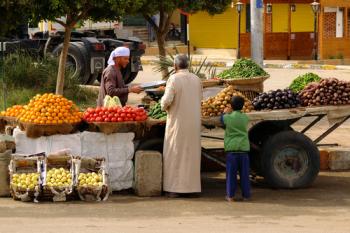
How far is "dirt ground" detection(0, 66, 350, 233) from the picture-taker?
368 inches

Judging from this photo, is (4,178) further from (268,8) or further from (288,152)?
(268,8)

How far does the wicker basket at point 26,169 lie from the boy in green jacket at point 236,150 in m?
2.11

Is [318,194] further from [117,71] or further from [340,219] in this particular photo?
[117,71]

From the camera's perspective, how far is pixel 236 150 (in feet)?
36.1

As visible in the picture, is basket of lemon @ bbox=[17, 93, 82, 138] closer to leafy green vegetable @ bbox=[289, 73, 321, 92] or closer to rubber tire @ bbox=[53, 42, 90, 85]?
leafy green vegetable @ bbox=[289, 73, 321, 92]

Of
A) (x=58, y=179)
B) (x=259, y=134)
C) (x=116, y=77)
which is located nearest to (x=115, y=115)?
(x=116, y=77)

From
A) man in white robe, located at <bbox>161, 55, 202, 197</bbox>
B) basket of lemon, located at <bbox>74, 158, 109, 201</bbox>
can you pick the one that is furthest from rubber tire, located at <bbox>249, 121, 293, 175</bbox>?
basket of lemon, located at <bbox>74, 158, 109, 201</bbox>

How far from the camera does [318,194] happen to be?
37.7ft

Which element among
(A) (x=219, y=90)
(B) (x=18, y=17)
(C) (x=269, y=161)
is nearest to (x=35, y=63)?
(B) (x=18, y=17)

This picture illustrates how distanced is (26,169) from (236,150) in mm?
2391

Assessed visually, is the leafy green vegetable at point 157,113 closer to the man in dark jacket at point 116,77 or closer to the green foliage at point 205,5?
the man in dark jacket at point 116,77

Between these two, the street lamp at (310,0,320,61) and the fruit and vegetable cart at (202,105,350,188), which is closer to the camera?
the fruit and vegetable cart at (202,105,350,188)

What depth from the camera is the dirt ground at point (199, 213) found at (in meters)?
9.34

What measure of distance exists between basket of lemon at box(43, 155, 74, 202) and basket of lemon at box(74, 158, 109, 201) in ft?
0.32
